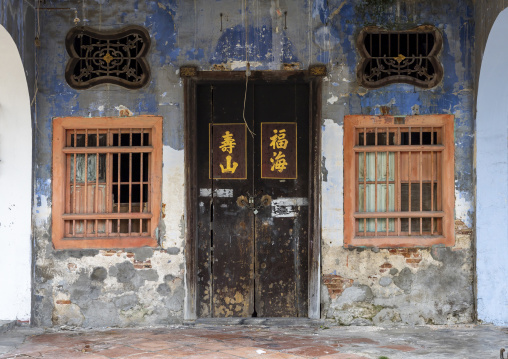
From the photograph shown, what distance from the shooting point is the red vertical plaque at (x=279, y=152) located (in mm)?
7277

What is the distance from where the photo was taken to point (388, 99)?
23.4ft

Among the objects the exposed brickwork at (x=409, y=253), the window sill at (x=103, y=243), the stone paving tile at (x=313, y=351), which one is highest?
the window sill at (x=103, y=243)

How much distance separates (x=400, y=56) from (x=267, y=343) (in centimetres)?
325

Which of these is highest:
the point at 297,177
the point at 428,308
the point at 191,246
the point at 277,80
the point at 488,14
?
the point at 488,14

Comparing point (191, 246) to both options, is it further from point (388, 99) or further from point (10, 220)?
point (388, 99)

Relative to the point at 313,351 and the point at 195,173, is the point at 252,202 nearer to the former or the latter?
the point at 195,173

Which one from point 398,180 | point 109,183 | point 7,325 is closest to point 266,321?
point 398,180

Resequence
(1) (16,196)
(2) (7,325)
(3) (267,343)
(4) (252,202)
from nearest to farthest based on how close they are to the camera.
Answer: (3) (267,343)
(2) (7,325)
(1) (16,196)
(4) (252,202)

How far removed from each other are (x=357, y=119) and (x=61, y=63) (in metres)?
3.13

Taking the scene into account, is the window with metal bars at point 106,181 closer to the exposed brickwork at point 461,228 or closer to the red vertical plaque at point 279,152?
the red vertical plaque at point 279,152

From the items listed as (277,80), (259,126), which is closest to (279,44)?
(277,80)

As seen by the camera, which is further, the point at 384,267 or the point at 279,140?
the point at 279,140

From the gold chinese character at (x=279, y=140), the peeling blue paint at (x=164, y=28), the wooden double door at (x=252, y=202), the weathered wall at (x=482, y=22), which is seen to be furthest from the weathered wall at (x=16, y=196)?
the weathered wall at (x=482, y=22)

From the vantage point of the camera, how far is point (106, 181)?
7.17 meters
